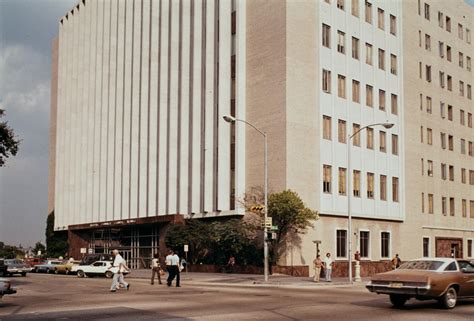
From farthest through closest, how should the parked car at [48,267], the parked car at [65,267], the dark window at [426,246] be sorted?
the dark window at [426,246], the parked car at [48,267], the parked car at [65,267]

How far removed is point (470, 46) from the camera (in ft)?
217

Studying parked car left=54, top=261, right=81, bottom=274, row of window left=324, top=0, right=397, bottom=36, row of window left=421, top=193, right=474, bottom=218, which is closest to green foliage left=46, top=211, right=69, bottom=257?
parked car left=54, top=261, right=81, bottom=274

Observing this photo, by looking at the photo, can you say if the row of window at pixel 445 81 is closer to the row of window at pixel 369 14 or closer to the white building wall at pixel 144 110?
the row of window at pixel 369 14

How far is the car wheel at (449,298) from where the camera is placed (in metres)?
17.8

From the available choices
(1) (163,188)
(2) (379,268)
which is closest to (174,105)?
(1) (163,188)

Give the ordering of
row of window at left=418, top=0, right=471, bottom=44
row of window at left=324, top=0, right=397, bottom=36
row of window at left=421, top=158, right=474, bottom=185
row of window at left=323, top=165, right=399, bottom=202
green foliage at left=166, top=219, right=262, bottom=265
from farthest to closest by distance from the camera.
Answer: row of window at left=418, top=0, right=471, bottom=44
row of window at left=421, top=158, right=474, bottom=185
row of window at left=324, top=0, right=397, bottom=36
row of window at left=323, top=165, right=399, bottom=202
green foliage at left=166, top=219, right=262, bottom=265

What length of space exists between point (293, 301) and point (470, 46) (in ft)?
176

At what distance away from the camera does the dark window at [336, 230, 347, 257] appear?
4759 centimetres

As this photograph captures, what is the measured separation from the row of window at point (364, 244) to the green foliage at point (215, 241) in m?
6.94

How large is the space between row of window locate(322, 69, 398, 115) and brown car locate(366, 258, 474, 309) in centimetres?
3054

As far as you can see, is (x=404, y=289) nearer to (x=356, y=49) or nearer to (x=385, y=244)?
(x=385, y=244)

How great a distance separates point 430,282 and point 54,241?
68.9 m

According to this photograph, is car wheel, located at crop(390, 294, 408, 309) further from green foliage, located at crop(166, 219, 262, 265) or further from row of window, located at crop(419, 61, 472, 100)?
row of window, located at crop(419, 61, 472, 100)

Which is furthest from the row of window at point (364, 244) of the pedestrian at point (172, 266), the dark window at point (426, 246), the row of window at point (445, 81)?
the pedestrian at point (172, 266)
